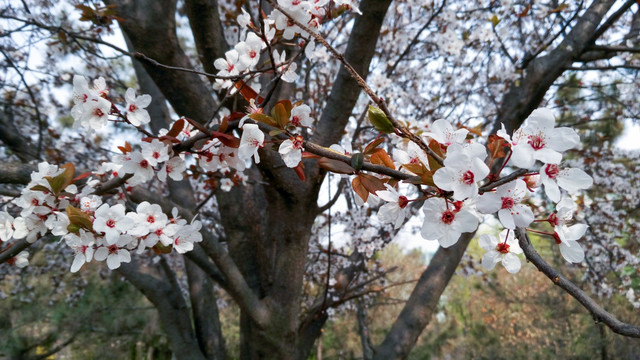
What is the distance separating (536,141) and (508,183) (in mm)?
73

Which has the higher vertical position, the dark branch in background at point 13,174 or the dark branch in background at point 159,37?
the dark branch in background at point 159,37

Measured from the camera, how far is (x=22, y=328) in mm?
5789

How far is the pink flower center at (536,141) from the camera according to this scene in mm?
506

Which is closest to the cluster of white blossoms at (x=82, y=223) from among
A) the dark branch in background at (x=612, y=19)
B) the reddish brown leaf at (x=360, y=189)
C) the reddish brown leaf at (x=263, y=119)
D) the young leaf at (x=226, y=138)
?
the young leaf at (x=226, y=138)

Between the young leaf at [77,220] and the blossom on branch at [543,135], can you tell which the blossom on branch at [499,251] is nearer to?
the blossom on branch at [543,135]

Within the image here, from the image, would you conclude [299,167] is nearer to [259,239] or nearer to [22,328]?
[259,239]

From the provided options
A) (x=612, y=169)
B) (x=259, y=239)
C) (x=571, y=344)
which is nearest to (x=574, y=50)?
(x=259, y=239)

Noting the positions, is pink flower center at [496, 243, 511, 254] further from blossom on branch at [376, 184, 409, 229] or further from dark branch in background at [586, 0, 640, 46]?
dark branch in background at [586, 0, 640, 46]

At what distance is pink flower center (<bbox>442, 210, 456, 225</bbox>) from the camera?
553mm

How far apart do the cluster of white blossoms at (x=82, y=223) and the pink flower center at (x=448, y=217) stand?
2.23ft

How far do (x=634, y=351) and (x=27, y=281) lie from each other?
8.18 meters

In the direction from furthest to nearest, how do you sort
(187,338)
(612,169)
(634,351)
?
(612,169), (634,351), (187,338)

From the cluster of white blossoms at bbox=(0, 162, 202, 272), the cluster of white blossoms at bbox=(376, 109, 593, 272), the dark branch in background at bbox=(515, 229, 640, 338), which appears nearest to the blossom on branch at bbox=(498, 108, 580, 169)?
the cluster of white blossoms at bbox=(376, 109, 593, 272)

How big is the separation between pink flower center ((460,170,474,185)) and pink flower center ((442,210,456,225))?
0.25 ft
